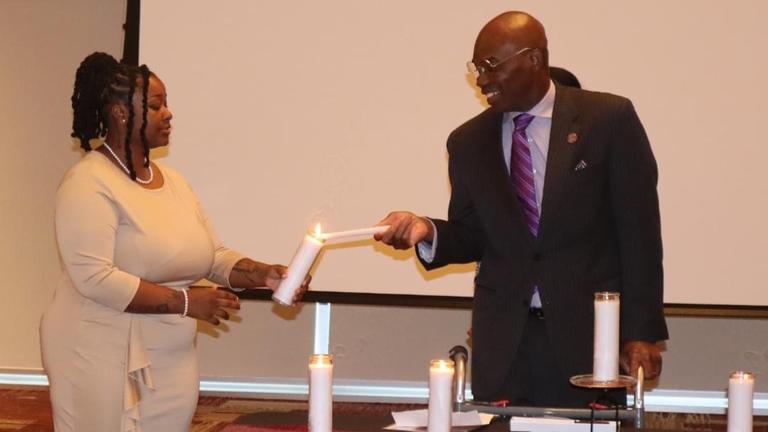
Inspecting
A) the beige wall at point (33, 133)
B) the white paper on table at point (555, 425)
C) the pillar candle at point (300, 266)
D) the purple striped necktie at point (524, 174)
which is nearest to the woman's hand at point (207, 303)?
the pillar candle at point (300, 266)

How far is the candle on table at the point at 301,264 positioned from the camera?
2.78 metres

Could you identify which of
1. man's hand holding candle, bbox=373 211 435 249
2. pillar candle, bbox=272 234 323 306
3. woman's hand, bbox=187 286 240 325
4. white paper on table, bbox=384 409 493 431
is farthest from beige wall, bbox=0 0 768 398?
white paper on table, bbox=384 409 493 431

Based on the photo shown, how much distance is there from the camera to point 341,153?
19.5 ft

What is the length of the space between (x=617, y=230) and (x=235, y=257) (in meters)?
1.31

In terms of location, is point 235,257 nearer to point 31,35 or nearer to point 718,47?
point 718,47

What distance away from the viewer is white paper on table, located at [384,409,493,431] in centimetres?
253

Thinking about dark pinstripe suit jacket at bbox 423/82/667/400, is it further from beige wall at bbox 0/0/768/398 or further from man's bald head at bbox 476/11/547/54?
beige wall at bbox 0/0/768/398

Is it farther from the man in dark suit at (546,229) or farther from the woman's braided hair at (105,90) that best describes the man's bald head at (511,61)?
the woman's braided hair at (105,90)

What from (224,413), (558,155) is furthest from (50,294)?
(558,155)

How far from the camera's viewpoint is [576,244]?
323 cm

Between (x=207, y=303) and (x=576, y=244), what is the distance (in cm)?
109

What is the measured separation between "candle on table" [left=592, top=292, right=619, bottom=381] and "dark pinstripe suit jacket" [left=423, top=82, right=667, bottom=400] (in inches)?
32.4

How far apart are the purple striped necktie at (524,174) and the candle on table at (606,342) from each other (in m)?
0.98

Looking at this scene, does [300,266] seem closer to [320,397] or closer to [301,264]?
[301,264]
